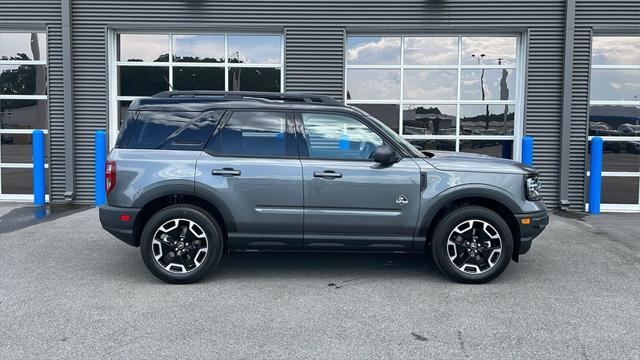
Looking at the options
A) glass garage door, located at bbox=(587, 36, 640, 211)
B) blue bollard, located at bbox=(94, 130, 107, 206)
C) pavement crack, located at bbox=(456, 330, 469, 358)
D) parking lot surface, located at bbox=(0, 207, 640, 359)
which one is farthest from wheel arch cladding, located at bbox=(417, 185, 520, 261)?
blue bollard, located at bbox=(94, 130, 107, 206)

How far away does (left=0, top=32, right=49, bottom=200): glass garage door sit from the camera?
10656 mm

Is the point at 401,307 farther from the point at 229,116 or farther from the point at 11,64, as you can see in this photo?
the point at 11,64

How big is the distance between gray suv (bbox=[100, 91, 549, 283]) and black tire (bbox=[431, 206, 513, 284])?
0.03ft

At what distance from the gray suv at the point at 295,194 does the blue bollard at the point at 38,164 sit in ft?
16.8

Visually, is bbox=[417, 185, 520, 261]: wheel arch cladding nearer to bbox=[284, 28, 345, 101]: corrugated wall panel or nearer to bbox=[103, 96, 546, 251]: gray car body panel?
bbox=[103, 96, 546, 251]: gray car body panel

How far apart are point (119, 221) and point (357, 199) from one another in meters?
2.40

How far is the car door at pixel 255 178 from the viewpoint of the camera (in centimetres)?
558

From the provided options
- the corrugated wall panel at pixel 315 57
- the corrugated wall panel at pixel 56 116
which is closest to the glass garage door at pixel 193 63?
the corrugated wall panel at pixel 315 57

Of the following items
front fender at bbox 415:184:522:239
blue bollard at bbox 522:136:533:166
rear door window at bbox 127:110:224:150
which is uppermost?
rear door window at bbox 127:110:224:150

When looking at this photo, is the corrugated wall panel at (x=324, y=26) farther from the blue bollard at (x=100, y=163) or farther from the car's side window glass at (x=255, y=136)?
the car's side window glass at (x=255, y=136)

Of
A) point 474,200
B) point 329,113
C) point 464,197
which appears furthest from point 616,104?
point 329,113

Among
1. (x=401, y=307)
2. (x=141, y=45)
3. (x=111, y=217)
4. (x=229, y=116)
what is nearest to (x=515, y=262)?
(x=401, y=307)

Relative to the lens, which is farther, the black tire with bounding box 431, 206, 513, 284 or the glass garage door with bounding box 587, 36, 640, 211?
the glass garage door with bounding box 587, 36, 640, 211

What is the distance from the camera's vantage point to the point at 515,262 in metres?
6.50
